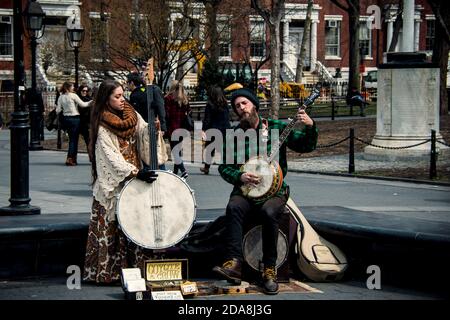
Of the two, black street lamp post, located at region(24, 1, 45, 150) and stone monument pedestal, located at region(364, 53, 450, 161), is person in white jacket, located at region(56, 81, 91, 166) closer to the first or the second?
black street lamp post, located at region(24, 1, 45, 150)

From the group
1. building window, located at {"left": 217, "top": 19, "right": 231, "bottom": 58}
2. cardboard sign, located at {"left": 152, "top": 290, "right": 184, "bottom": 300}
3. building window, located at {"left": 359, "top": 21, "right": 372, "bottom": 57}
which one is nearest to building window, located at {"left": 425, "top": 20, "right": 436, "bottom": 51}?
building window, located at {"left": 359, "top": 21, "right": 372, "bottom": 57}

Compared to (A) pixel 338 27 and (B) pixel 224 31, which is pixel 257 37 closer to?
(B) pixel 224 31

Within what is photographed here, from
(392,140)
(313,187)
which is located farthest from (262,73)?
(313,187)

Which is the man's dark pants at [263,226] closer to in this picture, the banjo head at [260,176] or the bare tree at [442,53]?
the banjo head at [260,176]

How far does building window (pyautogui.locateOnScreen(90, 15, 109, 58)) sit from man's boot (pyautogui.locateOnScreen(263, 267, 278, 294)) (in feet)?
88.4

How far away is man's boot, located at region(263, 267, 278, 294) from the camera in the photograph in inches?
319

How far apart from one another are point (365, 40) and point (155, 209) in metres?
55.3

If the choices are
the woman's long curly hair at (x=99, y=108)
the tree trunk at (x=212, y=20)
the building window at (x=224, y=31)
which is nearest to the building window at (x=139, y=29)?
the tree trunk at (x=212, y=20)

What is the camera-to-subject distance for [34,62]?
2600cm

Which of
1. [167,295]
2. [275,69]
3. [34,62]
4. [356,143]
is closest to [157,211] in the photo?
[167,295]

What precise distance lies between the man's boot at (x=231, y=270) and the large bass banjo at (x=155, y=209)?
49 cm

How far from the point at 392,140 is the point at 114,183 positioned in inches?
519

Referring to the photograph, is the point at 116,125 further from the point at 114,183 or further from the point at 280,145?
the point at 280,145

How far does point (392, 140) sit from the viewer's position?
21.0m
